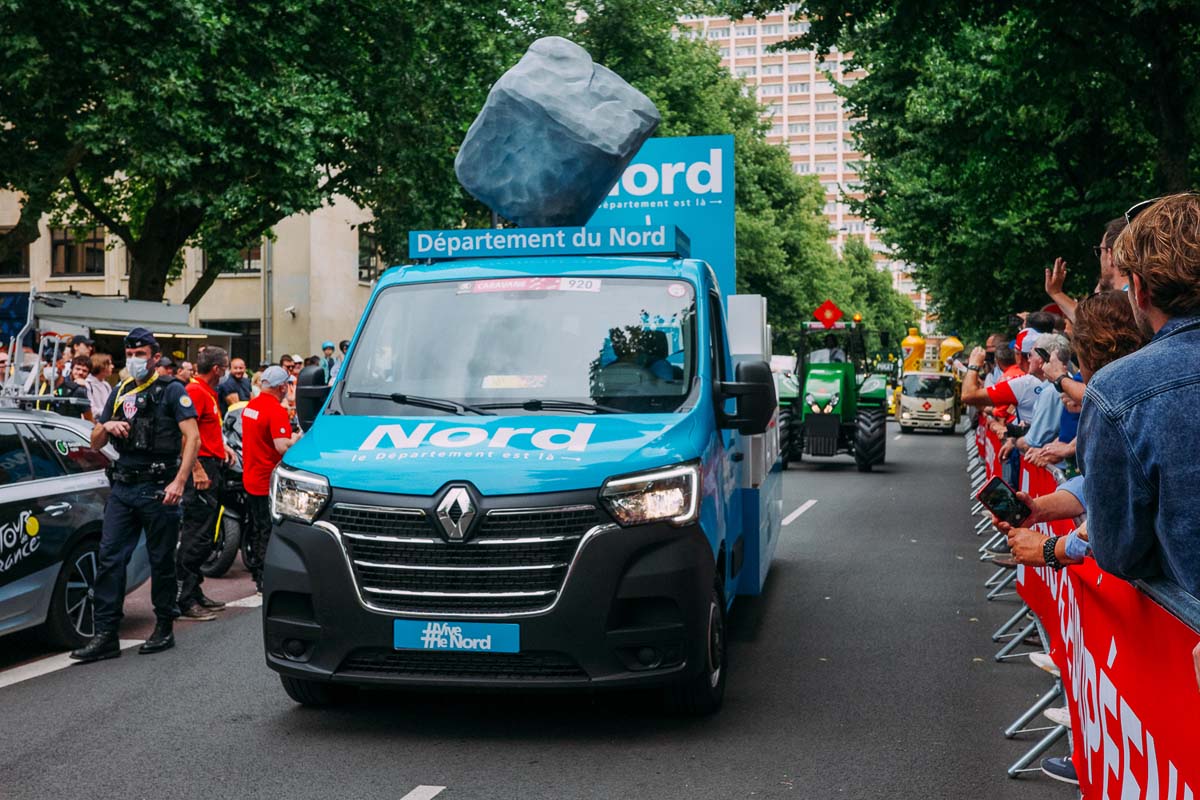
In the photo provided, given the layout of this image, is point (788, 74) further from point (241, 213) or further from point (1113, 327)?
point (1113, 327)

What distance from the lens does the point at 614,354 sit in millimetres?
6547

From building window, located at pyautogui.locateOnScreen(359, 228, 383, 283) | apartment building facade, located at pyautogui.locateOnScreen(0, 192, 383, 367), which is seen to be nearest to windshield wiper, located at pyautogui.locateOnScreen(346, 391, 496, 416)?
→ apartment building facade, located at pyautogui.locateOnScreen(0, 192, 383, 367)

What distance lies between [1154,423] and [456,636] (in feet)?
11.5

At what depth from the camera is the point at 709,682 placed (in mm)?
6137

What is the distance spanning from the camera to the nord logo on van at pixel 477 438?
5859mm

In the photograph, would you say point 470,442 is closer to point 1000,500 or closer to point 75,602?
point 1000,500

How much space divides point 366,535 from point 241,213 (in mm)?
19514

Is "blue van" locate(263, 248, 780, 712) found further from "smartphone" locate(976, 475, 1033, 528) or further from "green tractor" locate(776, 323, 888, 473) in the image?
"green tractor" locate(776, 323, 888, 473)

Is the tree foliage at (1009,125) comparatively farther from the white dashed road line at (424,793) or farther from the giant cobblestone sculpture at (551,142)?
the white dashed road line at (424,793)

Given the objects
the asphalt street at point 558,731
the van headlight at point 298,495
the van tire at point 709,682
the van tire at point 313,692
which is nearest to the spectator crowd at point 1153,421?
the asphalt street at point 558,731

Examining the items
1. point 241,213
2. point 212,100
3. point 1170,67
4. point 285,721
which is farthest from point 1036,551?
point 241,213

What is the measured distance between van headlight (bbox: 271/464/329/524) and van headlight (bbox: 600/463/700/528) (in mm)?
1251

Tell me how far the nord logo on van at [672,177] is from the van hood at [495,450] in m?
4.20

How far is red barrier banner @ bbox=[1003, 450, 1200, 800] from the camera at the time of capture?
269cm
